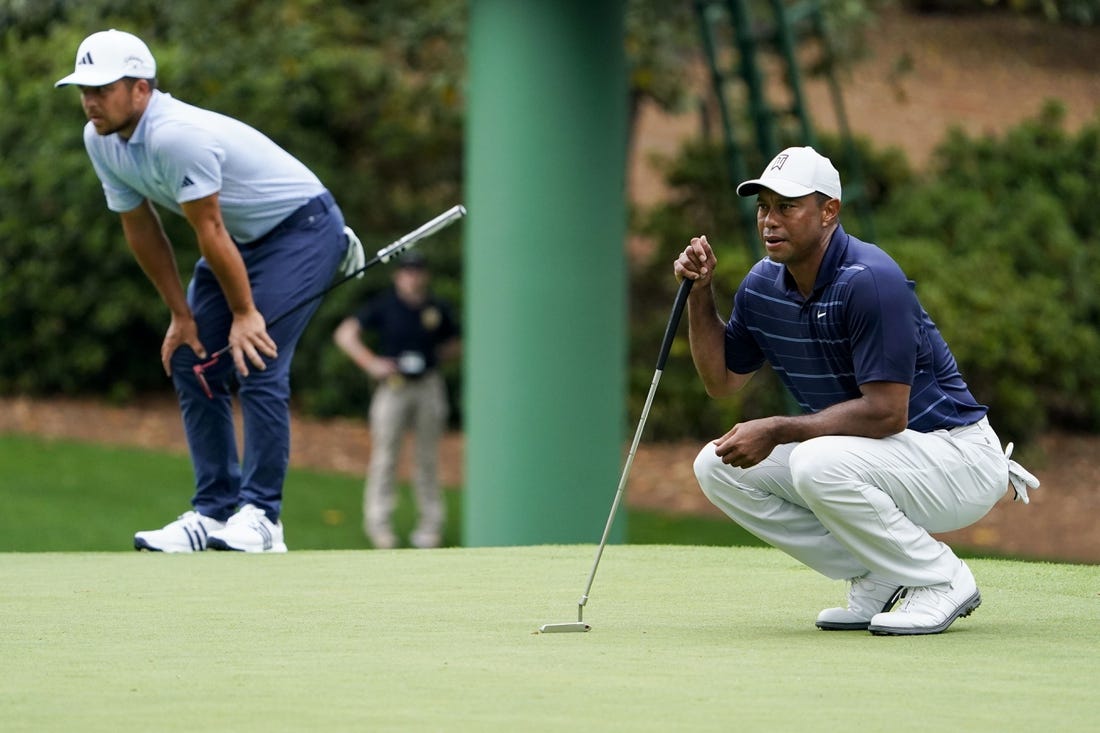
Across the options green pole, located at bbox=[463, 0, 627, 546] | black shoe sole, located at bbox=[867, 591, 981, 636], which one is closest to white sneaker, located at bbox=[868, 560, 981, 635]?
black shoe sole, located at bbox=[867, 591, 981, 636]

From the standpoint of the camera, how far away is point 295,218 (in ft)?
23.2

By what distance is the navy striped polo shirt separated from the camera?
484 centimetres

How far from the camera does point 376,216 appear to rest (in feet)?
56.3

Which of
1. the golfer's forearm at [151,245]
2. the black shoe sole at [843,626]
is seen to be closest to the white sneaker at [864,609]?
the black shoe sole at [843,626]

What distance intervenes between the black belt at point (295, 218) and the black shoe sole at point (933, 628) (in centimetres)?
301

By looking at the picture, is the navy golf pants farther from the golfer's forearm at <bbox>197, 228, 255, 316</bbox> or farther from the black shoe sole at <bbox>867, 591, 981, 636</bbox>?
the black shoe sole at <bbox>867, 591, 981, 636</bbox>

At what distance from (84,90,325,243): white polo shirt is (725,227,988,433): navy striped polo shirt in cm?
227

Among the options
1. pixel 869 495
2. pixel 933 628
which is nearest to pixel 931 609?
pixel 933 628

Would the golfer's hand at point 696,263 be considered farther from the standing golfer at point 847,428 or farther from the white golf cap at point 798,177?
the white golf cap at point 798,177

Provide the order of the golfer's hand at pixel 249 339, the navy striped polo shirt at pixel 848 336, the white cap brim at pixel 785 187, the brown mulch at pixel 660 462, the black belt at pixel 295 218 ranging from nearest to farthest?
the navy striped polo shirt at pixel 848 336 → the white cap brim at pixel 785 187 → the golfer's hand at pixel 249 339 → the black belt at pixel 295 218 → the brown mulch at pixel 660 462

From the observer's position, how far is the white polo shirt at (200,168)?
21.6 ft

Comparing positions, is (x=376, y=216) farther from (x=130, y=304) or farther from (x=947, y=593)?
(x=947, y=593)

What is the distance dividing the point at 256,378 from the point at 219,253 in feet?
1.83

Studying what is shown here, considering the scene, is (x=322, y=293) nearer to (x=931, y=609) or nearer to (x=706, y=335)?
(x=706, y=335)
